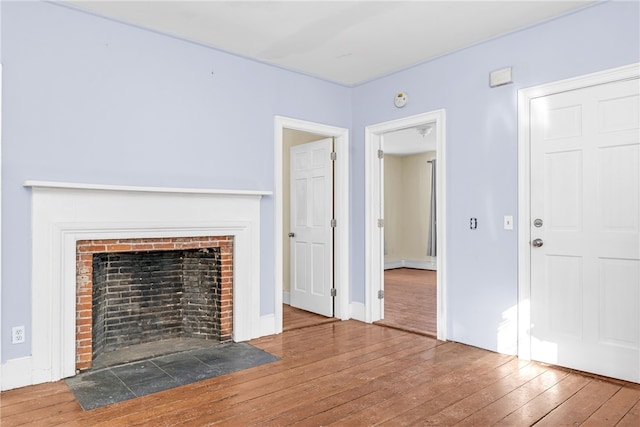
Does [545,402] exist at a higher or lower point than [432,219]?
lower

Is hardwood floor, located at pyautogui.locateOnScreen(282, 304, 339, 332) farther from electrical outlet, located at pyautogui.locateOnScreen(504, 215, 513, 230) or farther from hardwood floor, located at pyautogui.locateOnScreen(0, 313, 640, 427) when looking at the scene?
electrical outlet, located at pyautogui.locateOnScreen(504, 215, 513, 230)

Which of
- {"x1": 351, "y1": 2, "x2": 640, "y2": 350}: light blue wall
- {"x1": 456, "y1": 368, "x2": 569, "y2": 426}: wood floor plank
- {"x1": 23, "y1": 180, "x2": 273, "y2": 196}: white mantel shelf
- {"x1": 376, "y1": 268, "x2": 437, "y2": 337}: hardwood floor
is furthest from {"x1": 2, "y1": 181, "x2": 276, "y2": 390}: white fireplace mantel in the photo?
{"x1": 456, "y1": 368, "x2": 569, "y2": 426}: wood floor plank

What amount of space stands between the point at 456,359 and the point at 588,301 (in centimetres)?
105

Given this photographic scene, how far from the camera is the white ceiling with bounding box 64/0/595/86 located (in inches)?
120

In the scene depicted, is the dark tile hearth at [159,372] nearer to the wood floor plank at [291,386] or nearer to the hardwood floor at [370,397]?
the hardwood floor at [370,397]

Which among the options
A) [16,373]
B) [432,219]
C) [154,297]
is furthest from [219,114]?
[432,219]

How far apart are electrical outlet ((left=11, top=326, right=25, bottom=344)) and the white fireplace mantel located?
0.06 m

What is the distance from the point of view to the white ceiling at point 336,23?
304cm

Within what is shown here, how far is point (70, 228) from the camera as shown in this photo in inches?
118

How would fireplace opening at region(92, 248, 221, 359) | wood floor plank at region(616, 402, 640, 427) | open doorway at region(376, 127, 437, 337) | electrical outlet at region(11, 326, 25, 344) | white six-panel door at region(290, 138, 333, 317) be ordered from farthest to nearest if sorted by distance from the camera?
open doorway at region(376, 127, 437, 337) → white six-panel door at region(290, 138, 333, 317) → fireplace opening at region(92, 248, 221, 359) → electrical outlet at region(11, 326, 25, 344) → wood floor plank at region(616, 402, 640, 427)

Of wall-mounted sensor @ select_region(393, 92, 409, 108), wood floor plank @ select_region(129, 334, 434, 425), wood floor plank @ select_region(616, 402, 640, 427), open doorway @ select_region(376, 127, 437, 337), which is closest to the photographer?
wood floor plank @ select_region(616, 402, 640, 427)

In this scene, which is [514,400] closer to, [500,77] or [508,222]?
[508,222]

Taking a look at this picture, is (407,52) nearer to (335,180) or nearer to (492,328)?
(335,180)

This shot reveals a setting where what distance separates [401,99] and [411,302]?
2.75m
